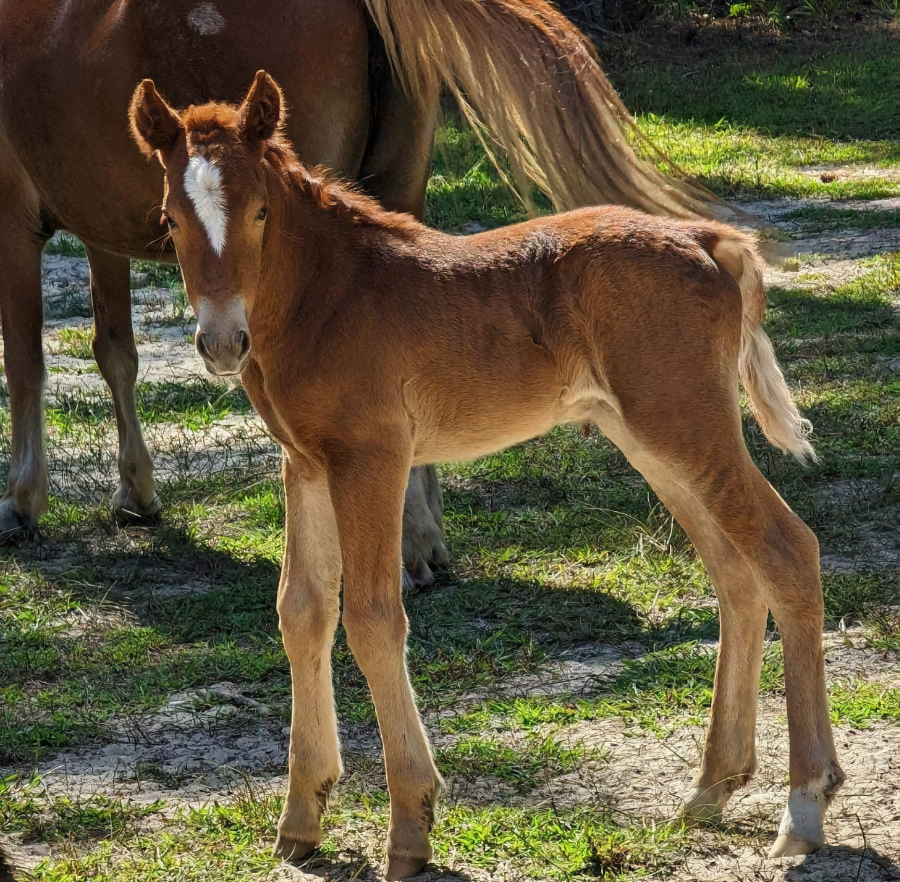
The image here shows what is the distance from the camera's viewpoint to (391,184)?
4953 mm

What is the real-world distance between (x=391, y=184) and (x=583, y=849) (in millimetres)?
2687

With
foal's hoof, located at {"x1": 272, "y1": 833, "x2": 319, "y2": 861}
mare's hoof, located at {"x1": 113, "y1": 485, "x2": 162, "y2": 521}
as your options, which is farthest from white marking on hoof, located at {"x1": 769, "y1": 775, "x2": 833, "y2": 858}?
mare's hoof, located at {"x1": 113, "y1": 485, "x2": 162, "y2": 521}

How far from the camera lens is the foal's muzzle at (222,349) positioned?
9.46ft

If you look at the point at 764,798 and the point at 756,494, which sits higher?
the point at 756,494

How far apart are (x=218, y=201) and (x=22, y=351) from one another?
10.00 feet

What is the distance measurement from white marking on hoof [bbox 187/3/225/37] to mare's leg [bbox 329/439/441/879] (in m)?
2.27

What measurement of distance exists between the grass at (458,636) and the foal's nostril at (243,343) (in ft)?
4.33

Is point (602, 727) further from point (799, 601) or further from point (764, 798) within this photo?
point (799, 601)

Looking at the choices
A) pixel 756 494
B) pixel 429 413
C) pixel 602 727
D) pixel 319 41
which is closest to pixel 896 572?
pixel 602 727

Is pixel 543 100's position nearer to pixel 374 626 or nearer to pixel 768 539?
pixel 768 539

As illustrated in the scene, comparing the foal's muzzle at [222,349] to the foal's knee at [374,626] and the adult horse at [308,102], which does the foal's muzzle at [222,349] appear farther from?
the adult horse at [308,102]

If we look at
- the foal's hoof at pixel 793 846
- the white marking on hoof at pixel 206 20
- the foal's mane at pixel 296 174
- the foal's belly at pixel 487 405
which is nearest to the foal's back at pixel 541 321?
the foal's belly at pixel 487 405

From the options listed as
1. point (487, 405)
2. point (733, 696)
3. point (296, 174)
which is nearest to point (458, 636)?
point (733, 696)

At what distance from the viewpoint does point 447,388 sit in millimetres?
3250
